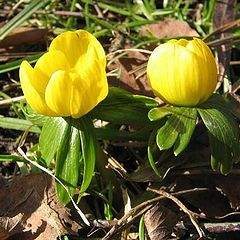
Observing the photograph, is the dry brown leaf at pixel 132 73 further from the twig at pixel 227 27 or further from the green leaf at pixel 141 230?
the green leaf at pixel 141 230

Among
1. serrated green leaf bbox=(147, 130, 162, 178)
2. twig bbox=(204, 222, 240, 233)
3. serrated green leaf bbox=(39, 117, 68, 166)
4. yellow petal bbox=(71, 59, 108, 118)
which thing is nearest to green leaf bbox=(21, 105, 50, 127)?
serrated green leaf bbox=(39, 117, 68, 166)

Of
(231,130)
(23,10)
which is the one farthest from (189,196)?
(23,10)

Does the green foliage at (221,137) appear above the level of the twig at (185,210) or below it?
above

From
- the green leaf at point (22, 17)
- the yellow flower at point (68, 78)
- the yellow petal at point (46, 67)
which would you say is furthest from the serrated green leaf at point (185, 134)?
the green leaf at point (22, 17)

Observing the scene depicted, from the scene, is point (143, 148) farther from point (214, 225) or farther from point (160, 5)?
point (160, 5)

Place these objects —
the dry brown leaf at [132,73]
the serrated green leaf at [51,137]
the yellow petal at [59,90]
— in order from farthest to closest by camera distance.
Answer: the dry brown leaf at [132,73] → the serrated green leaf at [51,137] → the yellow petal at [59,90]

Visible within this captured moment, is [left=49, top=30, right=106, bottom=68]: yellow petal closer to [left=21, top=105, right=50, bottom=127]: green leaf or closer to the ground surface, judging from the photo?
[left=21, top=105, right=50, bottom=127]: green leaf

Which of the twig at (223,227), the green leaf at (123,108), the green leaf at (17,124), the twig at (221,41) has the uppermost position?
the green leaf at (123,108)

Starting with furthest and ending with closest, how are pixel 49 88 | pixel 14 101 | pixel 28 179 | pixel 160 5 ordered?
pixel 160 5 → pixel 14 101 → pixel 28 179 → pixel 49 88
